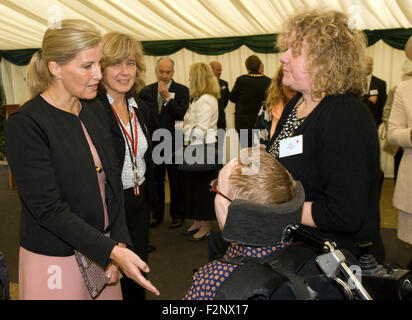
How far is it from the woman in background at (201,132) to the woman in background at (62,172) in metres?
2.46

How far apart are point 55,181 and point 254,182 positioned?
67 cm

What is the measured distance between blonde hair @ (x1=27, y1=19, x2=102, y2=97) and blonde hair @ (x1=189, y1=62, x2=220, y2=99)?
2.65 meters

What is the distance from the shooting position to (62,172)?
1378mm

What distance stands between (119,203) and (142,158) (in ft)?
2.16

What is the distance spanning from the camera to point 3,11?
562 centimetres

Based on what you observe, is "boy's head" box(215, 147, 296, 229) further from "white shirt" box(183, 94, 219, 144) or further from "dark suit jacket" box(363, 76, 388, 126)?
"dark suit jacket" box(363, 76, 388, 126)

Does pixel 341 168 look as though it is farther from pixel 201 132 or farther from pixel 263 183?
pixel 201 132

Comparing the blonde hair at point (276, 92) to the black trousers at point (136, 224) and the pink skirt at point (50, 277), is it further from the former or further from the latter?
the pink skirt at point (50, 277)

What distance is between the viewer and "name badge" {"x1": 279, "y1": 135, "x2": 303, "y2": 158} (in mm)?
1385

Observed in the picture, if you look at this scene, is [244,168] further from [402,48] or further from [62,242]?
[402,48]

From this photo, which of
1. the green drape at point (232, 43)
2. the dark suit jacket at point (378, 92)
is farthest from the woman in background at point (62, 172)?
the green drape at point (232, 43)

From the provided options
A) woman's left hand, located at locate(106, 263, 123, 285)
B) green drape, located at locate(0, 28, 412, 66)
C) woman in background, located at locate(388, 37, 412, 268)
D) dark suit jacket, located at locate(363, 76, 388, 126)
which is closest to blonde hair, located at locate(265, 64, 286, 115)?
woman in background, located at locate(388, 37, 412, 268)
